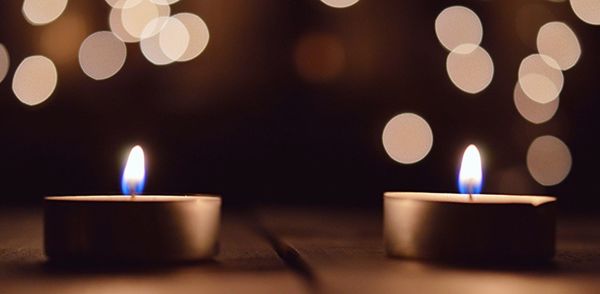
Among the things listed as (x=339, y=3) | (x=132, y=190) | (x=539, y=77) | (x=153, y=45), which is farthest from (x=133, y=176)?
(x=539, y=77)

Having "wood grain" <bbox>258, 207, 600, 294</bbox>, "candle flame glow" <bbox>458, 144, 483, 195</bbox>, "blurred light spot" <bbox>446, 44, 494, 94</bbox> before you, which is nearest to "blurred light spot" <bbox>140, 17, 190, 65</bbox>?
"blurred light spot" <bbox>446, 44, 494, 94</bbox>

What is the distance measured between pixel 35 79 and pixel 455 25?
115 cm

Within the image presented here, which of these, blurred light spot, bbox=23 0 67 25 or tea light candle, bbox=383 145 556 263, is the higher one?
blurred light spot, bbox=23 0 67 25

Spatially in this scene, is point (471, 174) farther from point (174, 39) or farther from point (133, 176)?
point (174, 39)

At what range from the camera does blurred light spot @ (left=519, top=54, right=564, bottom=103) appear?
2484 millimetres

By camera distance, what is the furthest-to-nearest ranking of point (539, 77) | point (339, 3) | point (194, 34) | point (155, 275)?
point (539, 77) → point (194, 34) → point (339, 3) → point (155, 275)

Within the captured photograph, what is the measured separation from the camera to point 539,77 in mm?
2545

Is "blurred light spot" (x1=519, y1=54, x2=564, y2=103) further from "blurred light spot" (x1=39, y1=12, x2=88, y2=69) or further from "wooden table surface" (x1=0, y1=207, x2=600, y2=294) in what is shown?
"wooden table surface" (x1=0, y1=207, x2=600, y2=294)

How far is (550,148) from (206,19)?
1060 millimetres

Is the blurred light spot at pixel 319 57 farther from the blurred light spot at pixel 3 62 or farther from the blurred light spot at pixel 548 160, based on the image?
the blurred light spot at pixel 3 62

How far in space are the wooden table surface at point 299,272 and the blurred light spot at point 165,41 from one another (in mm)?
1251

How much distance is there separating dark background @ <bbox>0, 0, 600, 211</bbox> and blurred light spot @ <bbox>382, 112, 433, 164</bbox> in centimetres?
8

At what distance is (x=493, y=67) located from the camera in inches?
96.0

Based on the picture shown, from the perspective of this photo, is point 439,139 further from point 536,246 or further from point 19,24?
point 536,246
